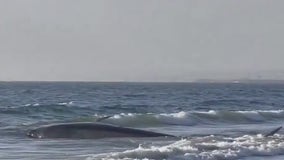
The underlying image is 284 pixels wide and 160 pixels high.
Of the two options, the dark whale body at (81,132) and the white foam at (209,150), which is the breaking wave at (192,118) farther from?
the white foam at (209,150)

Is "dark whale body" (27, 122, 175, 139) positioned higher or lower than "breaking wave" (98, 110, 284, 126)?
higher

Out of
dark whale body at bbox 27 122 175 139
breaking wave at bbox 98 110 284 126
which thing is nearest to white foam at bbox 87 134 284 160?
dark whale body at bbox 27 122 175 139

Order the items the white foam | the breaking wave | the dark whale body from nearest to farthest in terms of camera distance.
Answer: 1. the white foam
2. the dark whale body
3. the breaking wave

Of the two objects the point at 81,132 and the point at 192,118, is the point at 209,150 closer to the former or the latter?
the point at 81,132

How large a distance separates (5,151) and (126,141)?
12.2 ft

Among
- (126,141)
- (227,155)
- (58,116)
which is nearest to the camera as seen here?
(227,155)

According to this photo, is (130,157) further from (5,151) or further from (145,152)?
(5,151)

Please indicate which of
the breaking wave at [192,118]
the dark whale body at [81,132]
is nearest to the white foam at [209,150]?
the dark whale body at [81,132]

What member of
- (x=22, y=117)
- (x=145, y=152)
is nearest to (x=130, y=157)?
(x=145, y=152)

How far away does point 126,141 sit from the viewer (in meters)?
21.4

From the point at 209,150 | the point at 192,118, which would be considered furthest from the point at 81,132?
the point at 192,118

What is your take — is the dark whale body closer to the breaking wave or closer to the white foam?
the white foam

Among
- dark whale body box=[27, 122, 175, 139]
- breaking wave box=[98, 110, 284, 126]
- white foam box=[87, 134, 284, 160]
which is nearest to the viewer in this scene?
white foam box=[87, 134, 284, 160]

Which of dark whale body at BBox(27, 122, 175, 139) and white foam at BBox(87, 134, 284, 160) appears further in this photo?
dark whale body at BBox(27, 122, 175, 139)
